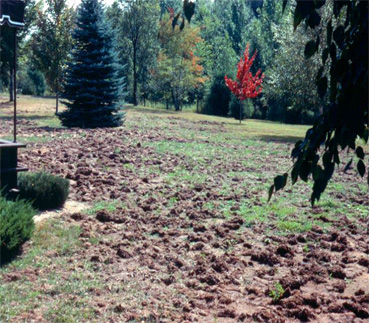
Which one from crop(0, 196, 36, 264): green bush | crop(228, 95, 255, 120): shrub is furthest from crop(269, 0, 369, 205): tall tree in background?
crop(228, 95, 255, 120): shrub

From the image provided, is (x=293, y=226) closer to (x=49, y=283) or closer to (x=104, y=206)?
(x=104, y=206)

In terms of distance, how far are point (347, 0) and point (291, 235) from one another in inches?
197

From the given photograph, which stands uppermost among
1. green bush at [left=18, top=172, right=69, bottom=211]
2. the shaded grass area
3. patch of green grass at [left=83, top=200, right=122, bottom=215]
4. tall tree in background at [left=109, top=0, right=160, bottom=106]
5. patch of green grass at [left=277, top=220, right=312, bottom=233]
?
tall tree in background at [left=109, top=0, right=160, bottom=106]

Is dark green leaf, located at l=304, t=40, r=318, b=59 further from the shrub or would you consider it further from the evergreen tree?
the shrub

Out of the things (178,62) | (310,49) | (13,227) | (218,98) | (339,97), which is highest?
(178,62)

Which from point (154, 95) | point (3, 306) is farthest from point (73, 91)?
point (154, 95)

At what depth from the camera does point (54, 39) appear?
94.9ft

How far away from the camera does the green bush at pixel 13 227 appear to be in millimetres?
5473

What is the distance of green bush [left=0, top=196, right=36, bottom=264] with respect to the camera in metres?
5.47

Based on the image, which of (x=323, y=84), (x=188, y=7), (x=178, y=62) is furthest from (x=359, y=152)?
(x=178, y=62)

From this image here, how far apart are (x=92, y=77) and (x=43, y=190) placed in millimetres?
16220

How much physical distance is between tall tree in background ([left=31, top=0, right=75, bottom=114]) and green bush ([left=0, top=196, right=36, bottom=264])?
23.9 m

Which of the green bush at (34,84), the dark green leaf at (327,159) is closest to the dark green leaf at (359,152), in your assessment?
the dark green leaf at (327,159)

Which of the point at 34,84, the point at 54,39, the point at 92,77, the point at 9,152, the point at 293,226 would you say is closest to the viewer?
the point at 9,152
